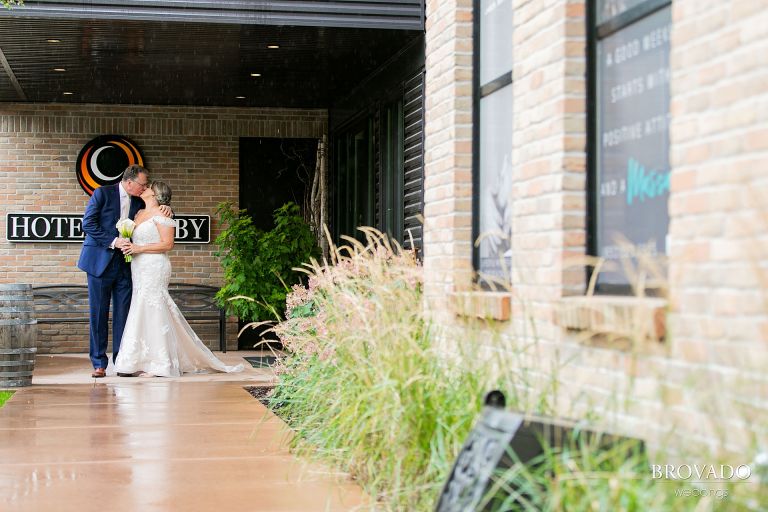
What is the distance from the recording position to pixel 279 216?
13.2 metres

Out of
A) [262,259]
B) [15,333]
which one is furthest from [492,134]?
[262,259]

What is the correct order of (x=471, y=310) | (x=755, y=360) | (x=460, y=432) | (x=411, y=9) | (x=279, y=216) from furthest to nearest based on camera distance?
(x=279, y=216) → (x=411, y=9) → (x=471, y=310) → (x=460, y=432) → (x=755, y=360)

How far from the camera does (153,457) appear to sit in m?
5.80

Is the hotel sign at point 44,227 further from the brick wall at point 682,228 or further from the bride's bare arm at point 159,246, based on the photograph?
the brick wall at point 682,228

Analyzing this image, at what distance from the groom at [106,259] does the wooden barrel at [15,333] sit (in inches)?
40.0

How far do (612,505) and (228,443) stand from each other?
3.99 meters

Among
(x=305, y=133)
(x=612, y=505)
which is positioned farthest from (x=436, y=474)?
(x=305, y=133)

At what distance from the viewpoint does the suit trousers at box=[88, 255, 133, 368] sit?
1048cm

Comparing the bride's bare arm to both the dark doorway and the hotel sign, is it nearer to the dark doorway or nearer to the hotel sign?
the hotel sign

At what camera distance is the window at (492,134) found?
5.32 metres

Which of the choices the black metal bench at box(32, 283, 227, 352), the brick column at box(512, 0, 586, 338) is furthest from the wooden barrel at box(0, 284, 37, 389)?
the brick column at box(512, 0, 586, 338)

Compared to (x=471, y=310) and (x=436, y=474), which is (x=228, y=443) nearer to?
(x=471, y=310)

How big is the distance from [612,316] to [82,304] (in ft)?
38.4

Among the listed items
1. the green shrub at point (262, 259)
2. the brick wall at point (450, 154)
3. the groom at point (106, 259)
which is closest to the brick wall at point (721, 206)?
the brick wall at point (450, 154)
